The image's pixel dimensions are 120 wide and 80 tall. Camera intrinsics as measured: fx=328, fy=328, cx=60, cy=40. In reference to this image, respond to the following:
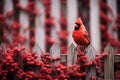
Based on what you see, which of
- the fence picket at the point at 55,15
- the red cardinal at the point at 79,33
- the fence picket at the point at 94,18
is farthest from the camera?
the fence picket at the point at 55,15

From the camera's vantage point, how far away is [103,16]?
645cm

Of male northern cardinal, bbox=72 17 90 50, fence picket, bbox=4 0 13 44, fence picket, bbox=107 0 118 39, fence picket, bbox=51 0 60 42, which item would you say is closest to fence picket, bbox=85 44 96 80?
male northern cardinal, bbox=72 17 90 50

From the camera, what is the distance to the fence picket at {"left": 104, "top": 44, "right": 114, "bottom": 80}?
12.9ft

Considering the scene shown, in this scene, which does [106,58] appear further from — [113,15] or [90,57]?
[113,15]

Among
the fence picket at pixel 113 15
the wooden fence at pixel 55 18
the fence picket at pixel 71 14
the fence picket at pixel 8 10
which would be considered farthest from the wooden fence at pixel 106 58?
the fence picket at pixel 8 10

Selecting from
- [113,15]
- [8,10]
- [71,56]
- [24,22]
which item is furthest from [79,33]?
[8,10]

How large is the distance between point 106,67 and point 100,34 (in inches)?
102

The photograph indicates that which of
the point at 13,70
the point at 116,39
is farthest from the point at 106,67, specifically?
the point at 116,39

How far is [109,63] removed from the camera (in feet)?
12.9

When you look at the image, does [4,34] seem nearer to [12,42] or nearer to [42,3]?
[12,42]

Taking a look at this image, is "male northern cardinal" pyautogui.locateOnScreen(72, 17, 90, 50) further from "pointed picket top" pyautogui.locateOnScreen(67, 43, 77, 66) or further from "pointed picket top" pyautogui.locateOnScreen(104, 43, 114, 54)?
"pointed picket top" pyautogui.locateOnScreen(104, 43, 114, 54)

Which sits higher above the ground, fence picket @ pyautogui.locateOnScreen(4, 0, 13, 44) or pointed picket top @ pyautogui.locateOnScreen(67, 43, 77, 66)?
fence picket @ pyautogui.locateOnScreen(4, 0, 13, 44)

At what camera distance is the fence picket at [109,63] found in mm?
3928

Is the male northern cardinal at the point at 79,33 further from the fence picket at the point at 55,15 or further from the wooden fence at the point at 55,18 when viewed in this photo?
the fence picket at the point at 55,15
